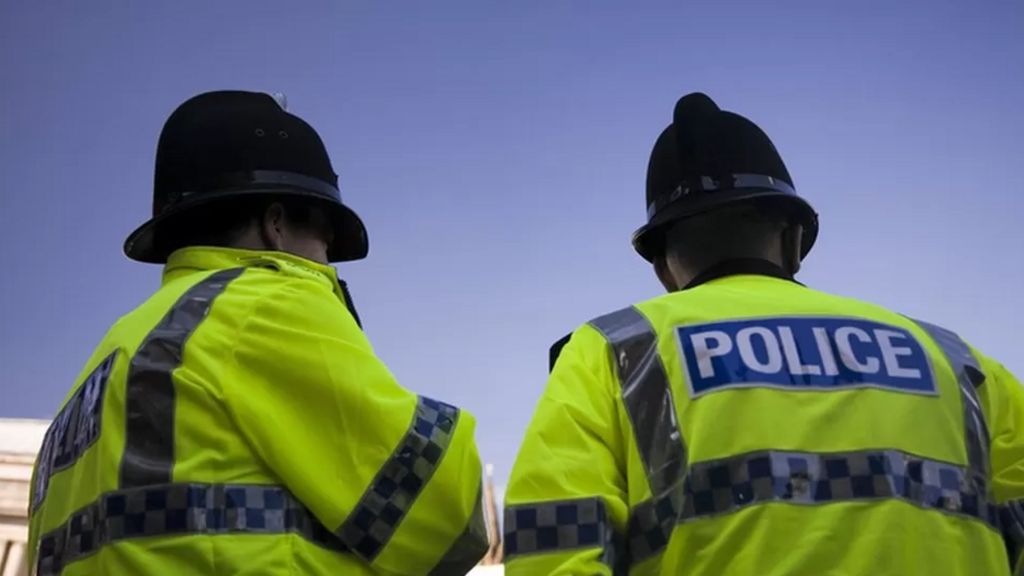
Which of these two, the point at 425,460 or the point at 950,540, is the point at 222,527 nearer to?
the point at 425,460

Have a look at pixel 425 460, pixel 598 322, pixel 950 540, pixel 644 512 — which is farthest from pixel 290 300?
pixel 950 540

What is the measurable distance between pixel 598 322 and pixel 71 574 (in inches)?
46.9

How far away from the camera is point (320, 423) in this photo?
1892 millimetres

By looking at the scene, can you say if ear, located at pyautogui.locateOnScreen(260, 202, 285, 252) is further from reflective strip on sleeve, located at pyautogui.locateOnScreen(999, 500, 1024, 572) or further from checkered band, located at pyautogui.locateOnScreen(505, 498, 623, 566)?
reflective strip on sleeve, located at pyautogui.locateOnScreen(999, 500, 1024, 572)

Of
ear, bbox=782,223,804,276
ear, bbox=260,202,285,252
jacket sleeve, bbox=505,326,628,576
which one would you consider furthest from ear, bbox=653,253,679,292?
ear, bbox=260,202,285,252

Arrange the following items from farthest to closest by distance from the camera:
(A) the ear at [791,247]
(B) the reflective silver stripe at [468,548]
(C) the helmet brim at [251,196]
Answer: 1. (A) the ear at [791,247]
2. (C) the helmet brim at [251,196]
3. (B) the reflective silver stripe at [468,548]

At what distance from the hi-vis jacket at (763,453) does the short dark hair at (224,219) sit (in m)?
0.82

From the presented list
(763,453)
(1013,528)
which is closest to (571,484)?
(763,453)

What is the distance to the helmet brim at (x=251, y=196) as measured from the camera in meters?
2.32

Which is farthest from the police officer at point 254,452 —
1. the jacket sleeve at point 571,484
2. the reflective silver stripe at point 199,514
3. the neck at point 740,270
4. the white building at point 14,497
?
the white building at point 14,497

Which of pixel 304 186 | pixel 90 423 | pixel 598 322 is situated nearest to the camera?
pixel 90 423

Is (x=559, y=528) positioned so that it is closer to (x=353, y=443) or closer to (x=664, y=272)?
(x=353, y=443)

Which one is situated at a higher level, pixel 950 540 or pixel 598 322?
pixel 598 322

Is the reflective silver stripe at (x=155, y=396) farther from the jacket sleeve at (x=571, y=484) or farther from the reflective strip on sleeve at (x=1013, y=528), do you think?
the reflective strip on sleeve at (x=1013, y=528)
